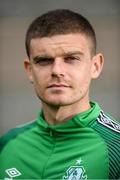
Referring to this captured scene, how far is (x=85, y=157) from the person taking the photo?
1.78 m

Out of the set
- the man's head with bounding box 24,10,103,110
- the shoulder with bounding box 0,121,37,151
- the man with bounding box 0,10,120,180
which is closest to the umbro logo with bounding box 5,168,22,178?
the man with bounding box 0,10,120,180

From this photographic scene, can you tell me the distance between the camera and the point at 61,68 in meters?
1.74

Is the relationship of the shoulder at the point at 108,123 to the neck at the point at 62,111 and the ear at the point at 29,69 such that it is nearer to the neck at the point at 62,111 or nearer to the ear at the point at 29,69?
the neck at the point at 62,111

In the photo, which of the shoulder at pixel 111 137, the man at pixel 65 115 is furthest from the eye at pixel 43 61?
the shoulder at pixel 111 137

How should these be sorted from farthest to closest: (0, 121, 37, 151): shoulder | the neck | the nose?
(0, 121, 37, 151): shoulder
the neck
the nose

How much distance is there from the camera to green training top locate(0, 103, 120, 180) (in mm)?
1752

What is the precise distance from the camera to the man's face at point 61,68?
175cm

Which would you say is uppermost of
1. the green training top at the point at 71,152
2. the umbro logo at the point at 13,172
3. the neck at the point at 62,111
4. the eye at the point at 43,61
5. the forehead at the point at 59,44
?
the forehead at the point at 59,44

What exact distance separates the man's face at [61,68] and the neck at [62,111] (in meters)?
0.03

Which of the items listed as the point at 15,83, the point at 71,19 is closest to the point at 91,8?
the point at 15,83

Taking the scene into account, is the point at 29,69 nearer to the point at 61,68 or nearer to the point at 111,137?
the point at 61,68

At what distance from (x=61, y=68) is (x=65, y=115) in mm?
198

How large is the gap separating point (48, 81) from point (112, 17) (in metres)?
1.88

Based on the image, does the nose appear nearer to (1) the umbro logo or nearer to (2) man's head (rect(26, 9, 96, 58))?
(2) man's head (rect(26, 9, 96, 58))
